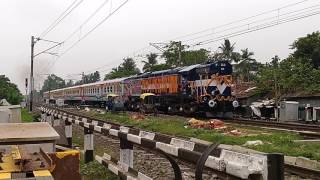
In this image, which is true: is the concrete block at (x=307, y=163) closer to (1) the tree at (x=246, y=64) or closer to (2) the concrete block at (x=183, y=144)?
(2) the concrete block at (x=183, y=144)

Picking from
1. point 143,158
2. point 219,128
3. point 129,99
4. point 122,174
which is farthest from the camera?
point 129,99

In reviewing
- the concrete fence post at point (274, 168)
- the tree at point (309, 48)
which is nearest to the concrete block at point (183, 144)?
the concrete fence post at point (274, 168)

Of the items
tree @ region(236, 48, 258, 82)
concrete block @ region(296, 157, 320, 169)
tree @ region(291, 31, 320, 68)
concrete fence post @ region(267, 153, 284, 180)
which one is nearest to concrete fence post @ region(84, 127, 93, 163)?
concrete block @ region(296, 157, 320, 169)

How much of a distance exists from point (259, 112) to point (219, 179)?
28026mm

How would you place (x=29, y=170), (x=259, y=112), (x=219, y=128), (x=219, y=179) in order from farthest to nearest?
(x=259, y=112), (x=219, y=128), (x=219, y=179), (x=29, y=170)

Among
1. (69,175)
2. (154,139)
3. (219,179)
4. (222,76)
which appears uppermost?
(222,76)

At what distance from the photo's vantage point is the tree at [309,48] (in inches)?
2007

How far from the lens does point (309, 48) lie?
52312 mm

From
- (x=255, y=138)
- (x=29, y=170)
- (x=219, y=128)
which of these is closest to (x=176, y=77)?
(x=219, y=128)

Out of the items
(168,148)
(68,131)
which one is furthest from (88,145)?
(168,148)

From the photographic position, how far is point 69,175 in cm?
467

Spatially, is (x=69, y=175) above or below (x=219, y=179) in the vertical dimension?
above

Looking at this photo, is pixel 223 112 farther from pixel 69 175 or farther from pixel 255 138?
pixel 69 175

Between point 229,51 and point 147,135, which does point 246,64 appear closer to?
point 229,51
